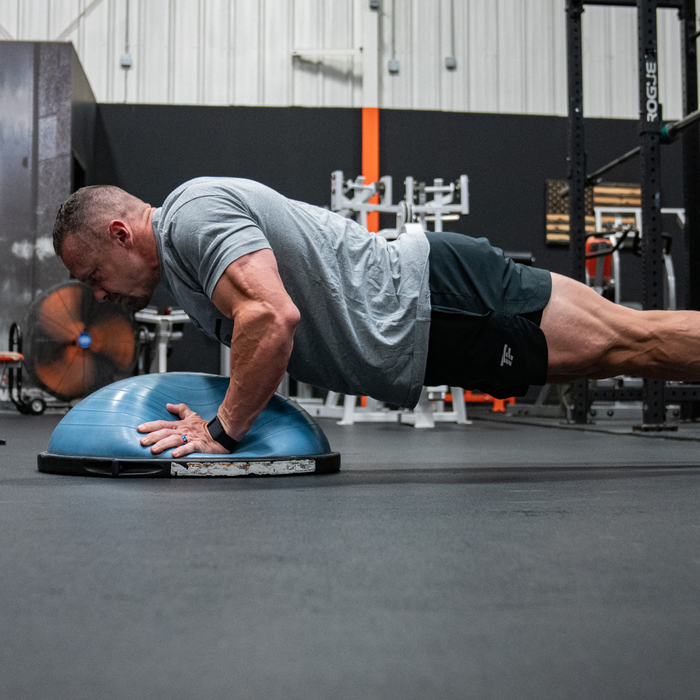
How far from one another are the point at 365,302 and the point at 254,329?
0.29 m

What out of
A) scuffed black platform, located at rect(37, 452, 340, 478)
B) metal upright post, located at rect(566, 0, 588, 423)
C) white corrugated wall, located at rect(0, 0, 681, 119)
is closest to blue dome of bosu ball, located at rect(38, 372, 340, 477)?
scuffed black platform, located at rect(37, 452, 340, 478)

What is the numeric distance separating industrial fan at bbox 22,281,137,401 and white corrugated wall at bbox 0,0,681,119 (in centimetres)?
334

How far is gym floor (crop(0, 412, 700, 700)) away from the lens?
44 cm

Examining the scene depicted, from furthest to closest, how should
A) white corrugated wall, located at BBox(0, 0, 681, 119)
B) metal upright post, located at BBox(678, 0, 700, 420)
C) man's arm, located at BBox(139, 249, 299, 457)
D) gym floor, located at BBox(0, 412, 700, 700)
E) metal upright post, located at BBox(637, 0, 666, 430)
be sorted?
white corrugated wall, located at BBox(0, 0, 681, 119)
metal upright post, located at BBox(678, 0, 700, 420)
metal upright post, located at BBox(637, 0, 666, 430)
man's arm, located at BBox(139, 249, 299, 457)
gym floor, located at BBox(0, 412, 700, 700)

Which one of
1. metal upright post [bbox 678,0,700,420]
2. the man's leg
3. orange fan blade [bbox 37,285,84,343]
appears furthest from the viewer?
metal upright post [bbox 678,0,700,420]

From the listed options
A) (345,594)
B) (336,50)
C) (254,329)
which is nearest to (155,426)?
(254,329)

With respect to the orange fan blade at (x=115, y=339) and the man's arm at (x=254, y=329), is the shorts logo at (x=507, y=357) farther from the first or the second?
the orange fan blade at (x=115, y=339)

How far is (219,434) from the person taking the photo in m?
1.44

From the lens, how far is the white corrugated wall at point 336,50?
6.41m

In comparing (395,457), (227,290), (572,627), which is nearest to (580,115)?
(395,457)

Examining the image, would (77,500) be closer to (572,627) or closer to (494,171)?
(572,627)

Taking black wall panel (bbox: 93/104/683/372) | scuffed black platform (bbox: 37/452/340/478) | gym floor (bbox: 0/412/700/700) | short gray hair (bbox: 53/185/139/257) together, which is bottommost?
gym floor (bbox: 0/412/700/700)

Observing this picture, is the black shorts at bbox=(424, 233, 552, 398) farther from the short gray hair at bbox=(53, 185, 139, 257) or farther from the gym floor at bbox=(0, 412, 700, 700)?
the short gray hair at bbox=(53, 185, 139, 257)

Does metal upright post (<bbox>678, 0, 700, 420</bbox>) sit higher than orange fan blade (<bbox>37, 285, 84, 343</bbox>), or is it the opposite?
metal upright post (<bbox>678, 0, 700, 420</bbox>)
